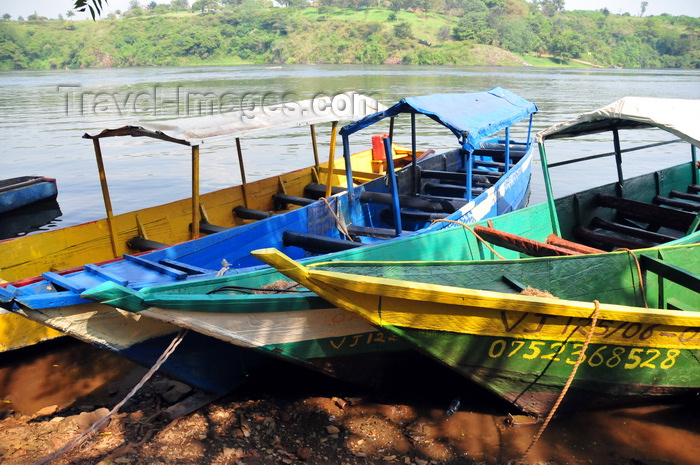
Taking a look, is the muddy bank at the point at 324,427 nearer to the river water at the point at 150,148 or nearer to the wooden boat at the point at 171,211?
the wooden boat at the point at 171,211

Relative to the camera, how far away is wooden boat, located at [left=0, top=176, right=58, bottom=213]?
37.8ft

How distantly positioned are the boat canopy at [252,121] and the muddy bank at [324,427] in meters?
2.53

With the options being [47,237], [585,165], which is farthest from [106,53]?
[47,237]

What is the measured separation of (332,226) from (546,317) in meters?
3.87

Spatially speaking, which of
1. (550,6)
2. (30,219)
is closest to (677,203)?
(30,219)

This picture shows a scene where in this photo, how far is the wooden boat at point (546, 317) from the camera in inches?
147

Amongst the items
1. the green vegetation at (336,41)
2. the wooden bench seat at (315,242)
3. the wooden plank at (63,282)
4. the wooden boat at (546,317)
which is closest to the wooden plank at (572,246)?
the wooden boat at (546,317)

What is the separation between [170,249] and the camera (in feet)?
18.8

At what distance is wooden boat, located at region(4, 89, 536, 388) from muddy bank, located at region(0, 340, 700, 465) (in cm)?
84

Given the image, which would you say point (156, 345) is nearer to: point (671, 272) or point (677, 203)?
point (671, 272)

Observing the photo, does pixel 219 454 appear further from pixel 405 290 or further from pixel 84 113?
pixel 84 113

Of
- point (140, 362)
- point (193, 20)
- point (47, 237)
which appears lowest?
point (140, 362)

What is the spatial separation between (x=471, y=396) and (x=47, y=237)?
191 inches

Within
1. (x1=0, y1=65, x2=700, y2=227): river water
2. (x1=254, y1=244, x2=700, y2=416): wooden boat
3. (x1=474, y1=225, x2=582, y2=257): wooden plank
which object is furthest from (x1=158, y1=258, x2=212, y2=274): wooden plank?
(x1=0, y1=65, x2=700, y2=227): river water
